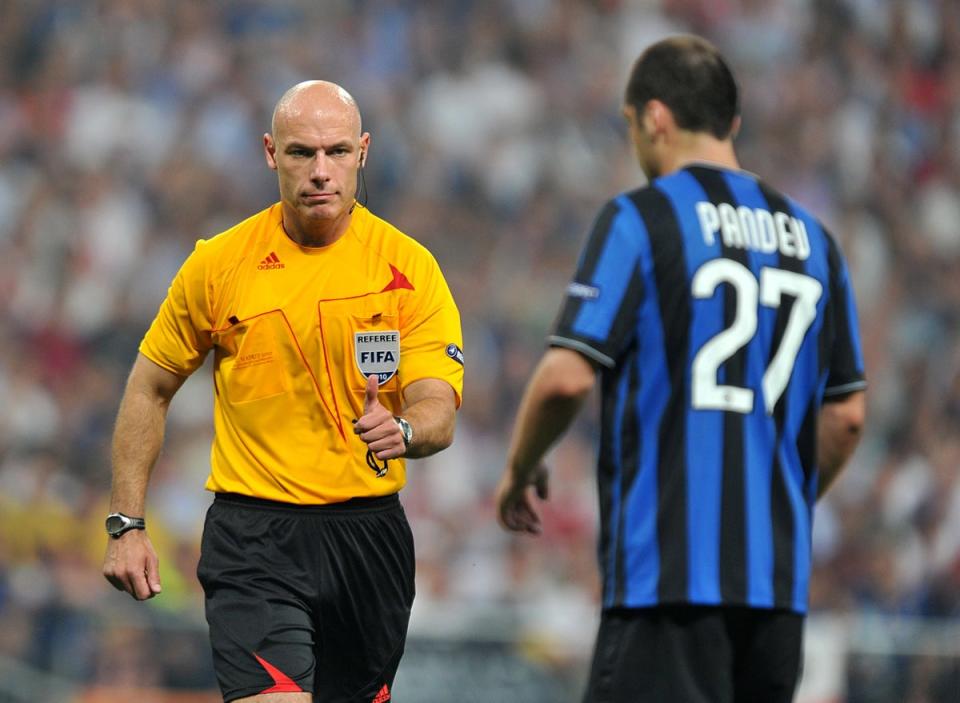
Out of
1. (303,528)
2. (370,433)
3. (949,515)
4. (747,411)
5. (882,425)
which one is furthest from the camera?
(882,425)

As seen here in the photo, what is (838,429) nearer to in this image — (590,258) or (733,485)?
(733,485)

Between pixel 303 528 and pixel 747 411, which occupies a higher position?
pixel 747 411

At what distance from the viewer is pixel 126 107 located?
13.3 meters

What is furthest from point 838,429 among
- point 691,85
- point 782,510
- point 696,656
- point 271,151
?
point 271,151

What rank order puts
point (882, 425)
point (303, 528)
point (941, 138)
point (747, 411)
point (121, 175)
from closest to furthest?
point (747, 411), point (303, 528), point (882, 425), point (121, 175), point (941, 138)

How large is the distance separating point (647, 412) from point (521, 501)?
23.6 inches

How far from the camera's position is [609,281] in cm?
393

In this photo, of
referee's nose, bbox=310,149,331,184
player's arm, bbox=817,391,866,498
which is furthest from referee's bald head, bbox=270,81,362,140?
player's arm, bbox=817,391,866,498

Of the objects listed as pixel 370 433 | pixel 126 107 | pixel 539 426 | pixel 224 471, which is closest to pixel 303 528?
pixel 224 471

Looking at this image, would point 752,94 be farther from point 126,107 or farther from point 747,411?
point 747,411

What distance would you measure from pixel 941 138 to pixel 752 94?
162cm

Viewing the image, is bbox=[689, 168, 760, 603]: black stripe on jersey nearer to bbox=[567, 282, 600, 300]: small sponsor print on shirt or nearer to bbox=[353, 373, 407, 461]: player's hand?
bbox=[567, 282, 600, 300]: small sponsor print on shirt

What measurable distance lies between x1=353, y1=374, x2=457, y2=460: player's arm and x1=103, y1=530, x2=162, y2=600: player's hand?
2.73ft

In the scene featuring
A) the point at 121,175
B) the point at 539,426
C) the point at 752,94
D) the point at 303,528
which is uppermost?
the point at 752,94
